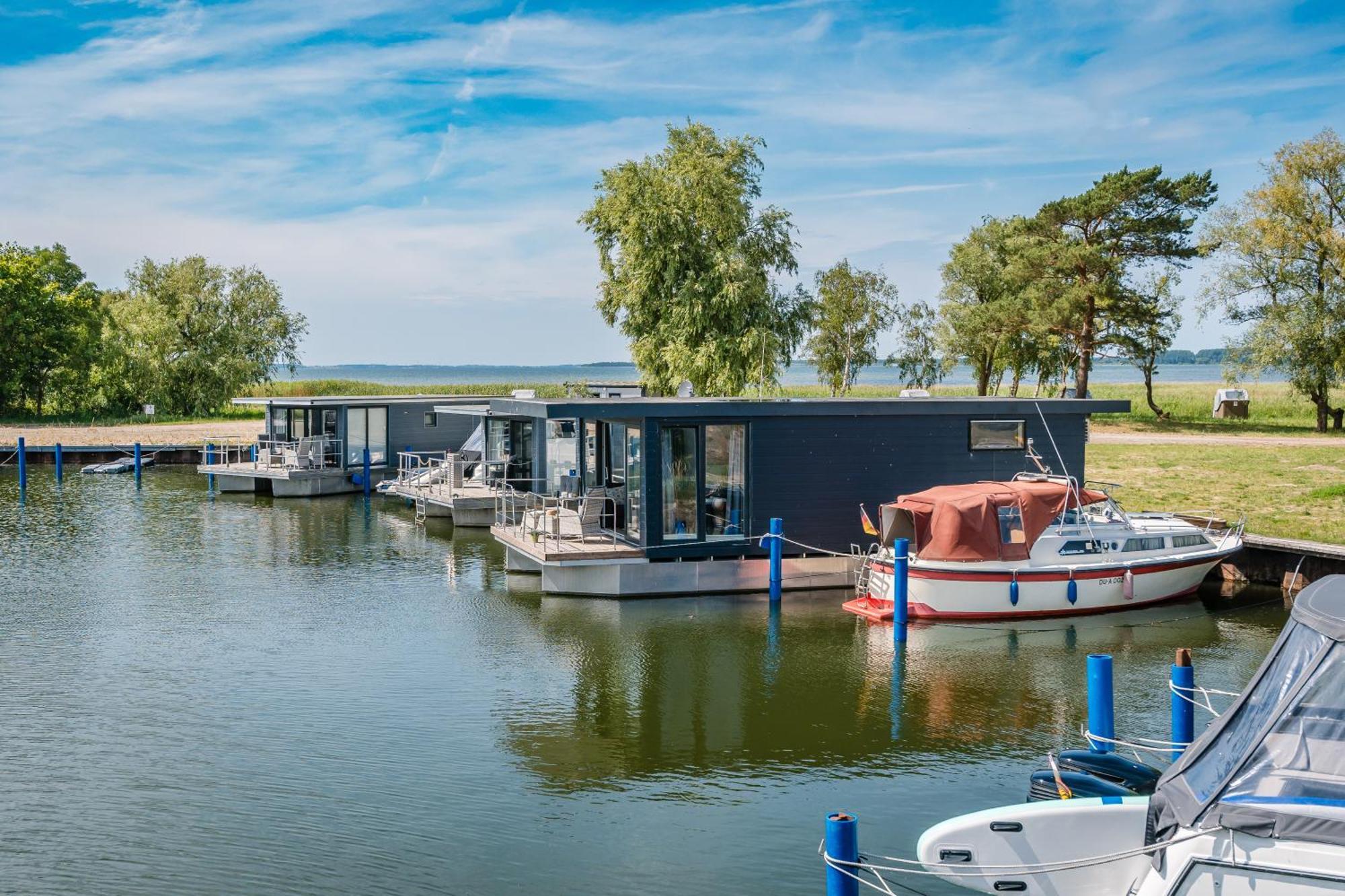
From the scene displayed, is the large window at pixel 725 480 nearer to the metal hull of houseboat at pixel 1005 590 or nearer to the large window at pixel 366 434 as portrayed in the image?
the metal hull of houseboat at pixel 1005 590

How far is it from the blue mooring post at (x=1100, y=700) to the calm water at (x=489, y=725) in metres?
0.89

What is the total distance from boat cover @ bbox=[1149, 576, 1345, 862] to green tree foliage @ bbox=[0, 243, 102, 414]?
5644 centimetres

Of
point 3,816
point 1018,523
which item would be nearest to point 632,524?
point 1018,523

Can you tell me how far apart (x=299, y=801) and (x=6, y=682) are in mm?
6010

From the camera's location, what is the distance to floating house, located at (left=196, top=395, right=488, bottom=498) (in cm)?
3228

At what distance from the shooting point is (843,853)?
268 inches

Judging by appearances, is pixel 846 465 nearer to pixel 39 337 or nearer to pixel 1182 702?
pixel 1182 702

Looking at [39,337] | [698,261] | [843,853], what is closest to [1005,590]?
[843,853]

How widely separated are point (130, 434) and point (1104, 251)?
41341mm

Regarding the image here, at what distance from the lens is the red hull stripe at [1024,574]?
16.8 meters

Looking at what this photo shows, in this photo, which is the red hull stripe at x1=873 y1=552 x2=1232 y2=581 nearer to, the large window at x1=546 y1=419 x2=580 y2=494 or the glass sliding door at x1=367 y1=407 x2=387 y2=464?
the large window at x1=546 y1=419 x2=580 y2=494

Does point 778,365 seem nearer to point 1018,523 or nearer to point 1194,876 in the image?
point 1018,523

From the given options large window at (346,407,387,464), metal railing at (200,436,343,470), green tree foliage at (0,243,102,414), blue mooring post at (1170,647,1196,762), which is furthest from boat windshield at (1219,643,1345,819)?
green tree foliage at (0,243,102,414)

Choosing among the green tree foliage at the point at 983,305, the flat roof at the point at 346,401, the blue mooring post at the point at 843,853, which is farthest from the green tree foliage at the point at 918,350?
the blue mooring post at the point at 843,853
